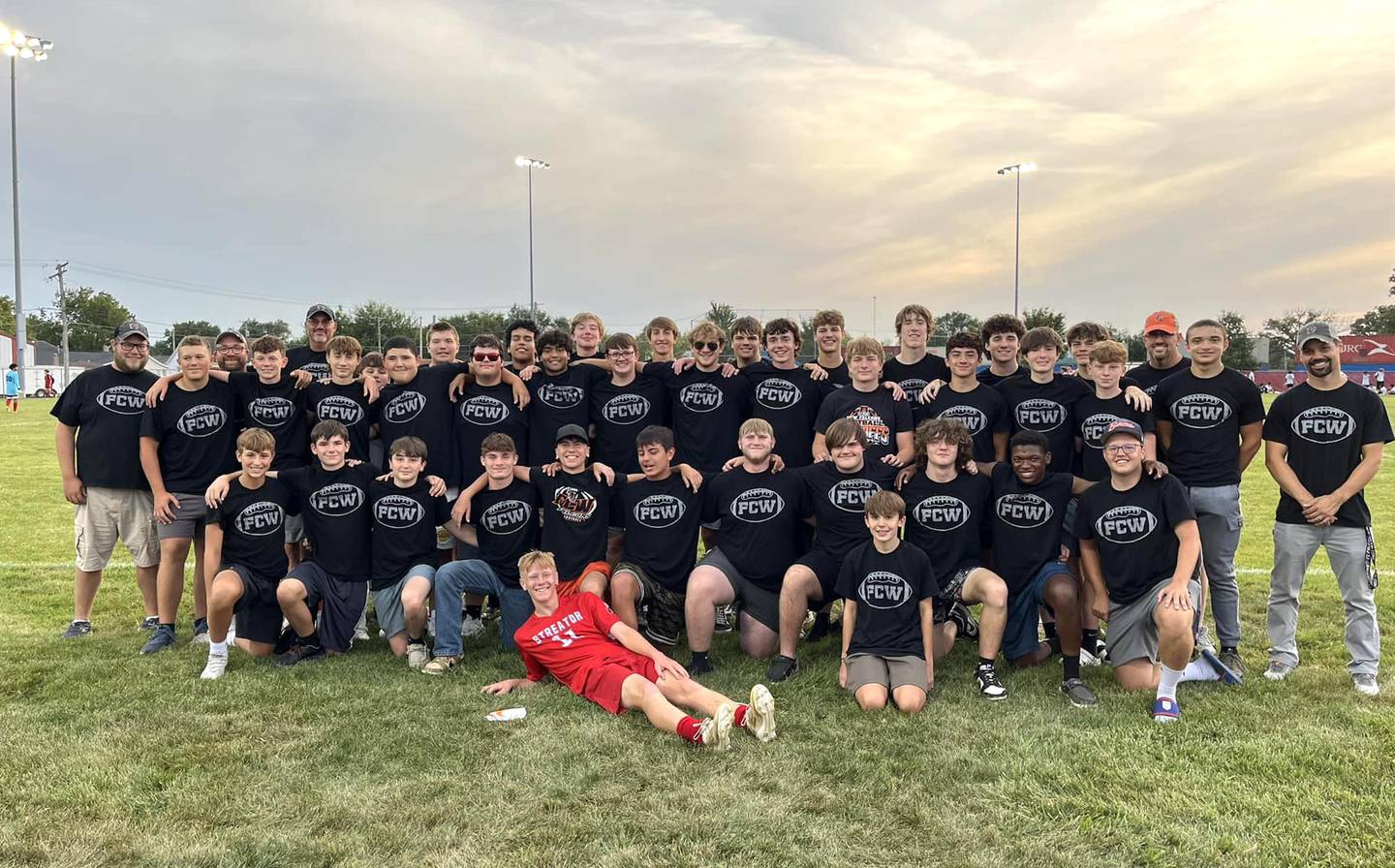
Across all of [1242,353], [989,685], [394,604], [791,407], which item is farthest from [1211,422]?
[1242,353]

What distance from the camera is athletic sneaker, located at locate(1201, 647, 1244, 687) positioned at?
500cm

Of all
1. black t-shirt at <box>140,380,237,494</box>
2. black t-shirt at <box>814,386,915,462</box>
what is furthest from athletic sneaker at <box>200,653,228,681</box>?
black t-shirt at <box>814,386,915,462</box>

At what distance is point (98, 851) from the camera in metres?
3.24

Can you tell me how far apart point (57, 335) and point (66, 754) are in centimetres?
11927

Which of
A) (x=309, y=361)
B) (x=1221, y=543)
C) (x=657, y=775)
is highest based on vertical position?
(x=309, y=361)

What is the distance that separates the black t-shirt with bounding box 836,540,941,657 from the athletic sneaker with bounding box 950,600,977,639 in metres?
0.57

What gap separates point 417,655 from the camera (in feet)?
18.0

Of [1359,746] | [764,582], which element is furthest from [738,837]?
[1359,746]

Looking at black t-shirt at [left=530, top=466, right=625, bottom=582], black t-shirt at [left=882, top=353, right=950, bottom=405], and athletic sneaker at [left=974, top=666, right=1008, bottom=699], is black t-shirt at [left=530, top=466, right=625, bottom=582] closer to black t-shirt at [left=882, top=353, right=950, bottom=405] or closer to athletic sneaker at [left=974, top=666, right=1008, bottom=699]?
black t-shirt at [left=882, top=353, right=950, bottom=405]

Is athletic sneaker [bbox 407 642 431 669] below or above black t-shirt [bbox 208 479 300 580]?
below

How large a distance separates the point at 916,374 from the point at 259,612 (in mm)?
4779

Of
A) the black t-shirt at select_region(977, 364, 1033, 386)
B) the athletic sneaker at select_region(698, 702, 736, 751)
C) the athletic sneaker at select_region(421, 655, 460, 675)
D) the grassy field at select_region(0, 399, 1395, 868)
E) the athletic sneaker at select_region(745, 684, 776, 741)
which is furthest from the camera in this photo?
the black t-shirt at select_region(977, 364, 1033, 386)

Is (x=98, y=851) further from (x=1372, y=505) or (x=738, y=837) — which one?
(x=1372, y=505)

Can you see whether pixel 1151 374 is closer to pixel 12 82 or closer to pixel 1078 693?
pixel 1078 693
